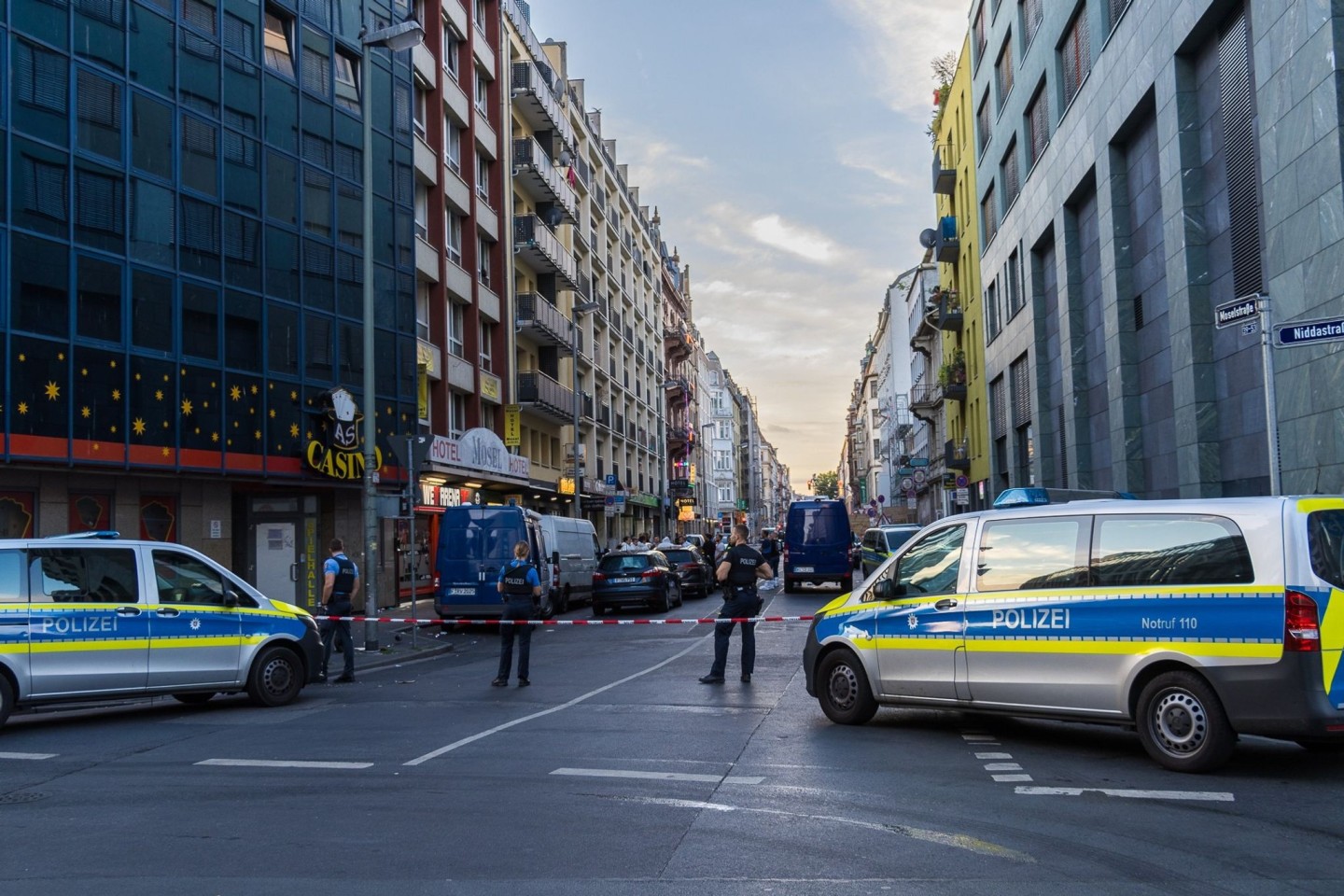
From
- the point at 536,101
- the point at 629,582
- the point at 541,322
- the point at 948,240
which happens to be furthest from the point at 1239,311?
the point at 948,240

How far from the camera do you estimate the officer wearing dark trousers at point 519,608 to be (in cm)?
1387

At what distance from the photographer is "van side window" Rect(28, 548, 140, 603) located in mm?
11117

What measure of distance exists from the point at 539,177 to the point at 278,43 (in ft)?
58.5

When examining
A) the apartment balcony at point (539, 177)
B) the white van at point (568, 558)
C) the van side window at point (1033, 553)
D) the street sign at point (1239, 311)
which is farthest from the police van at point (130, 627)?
the apartment balcony at point (539, 177)

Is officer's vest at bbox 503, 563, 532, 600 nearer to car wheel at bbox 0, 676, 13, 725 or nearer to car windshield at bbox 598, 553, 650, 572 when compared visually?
car wheel at bbox 0, 676, 13, 725

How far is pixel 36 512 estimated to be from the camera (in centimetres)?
1966

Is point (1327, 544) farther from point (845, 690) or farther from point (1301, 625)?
point (845, 690)

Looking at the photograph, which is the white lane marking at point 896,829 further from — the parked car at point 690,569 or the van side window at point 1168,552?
the parked car at point 690,569

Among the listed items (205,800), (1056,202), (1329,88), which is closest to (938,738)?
(205,800)

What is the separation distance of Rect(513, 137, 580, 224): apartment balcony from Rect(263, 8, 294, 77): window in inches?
635

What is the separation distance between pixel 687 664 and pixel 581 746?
6.38 m

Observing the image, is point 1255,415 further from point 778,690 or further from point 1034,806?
point 1034,806

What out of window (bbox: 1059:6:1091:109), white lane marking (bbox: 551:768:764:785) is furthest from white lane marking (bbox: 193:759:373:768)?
window (bbox: 1059:6:1091:109)

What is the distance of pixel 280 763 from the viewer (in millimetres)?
8875
